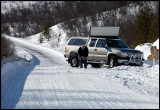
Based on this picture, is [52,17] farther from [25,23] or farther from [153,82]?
[153,82]

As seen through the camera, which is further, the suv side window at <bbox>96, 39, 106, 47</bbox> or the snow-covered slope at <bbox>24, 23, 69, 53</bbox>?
the snow-covered slope at <bbox>24, 23, 69, 53</bbox>

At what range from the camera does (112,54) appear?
16094 mm

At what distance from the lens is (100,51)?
16.5 meters

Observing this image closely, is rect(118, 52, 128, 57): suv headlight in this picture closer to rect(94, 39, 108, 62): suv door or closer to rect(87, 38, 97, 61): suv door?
rect(94, 39, 108, 62): suv door

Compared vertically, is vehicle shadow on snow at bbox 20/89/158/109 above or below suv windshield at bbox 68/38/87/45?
below

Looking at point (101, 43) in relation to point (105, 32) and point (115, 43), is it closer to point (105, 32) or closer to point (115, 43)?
point (115, 43)

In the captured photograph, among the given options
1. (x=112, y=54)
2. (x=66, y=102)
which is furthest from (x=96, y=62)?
(x=66, y=102)

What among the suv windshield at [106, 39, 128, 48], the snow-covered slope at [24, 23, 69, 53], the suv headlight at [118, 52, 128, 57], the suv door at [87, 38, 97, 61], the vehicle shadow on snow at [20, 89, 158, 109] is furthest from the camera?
the snow-covered slope at [24, 23, 69, 53]

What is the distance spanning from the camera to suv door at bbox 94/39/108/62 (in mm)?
16406

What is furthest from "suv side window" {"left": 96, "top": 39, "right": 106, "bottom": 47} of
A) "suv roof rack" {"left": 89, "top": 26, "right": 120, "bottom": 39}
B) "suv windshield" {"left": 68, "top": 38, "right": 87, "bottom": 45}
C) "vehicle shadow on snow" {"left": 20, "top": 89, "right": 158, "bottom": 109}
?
"vehicle shadow on snow" {"left": 20, "top": 89, "right": 158, "bottom": 109}

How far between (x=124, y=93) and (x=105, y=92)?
1.72 ft

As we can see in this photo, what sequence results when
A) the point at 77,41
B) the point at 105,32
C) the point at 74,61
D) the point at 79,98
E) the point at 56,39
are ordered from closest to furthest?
1. the point at 79,98
2. the point at 74,61
3. the point at 77,41
4. the point at 105,32
5. the point at 56,39

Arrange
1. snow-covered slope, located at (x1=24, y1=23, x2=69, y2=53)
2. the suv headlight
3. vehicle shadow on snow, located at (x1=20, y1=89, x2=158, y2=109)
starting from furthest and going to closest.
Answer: snow-covered slope, located at (x1=24, y1=23, x2=69, y2=53)
the suv headlight
vehicle shadow on snow, located at (x1=20, y1=89, x2=158, y2=109)

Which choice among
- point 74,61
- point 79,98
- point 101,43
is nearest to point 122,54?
point 101,43
